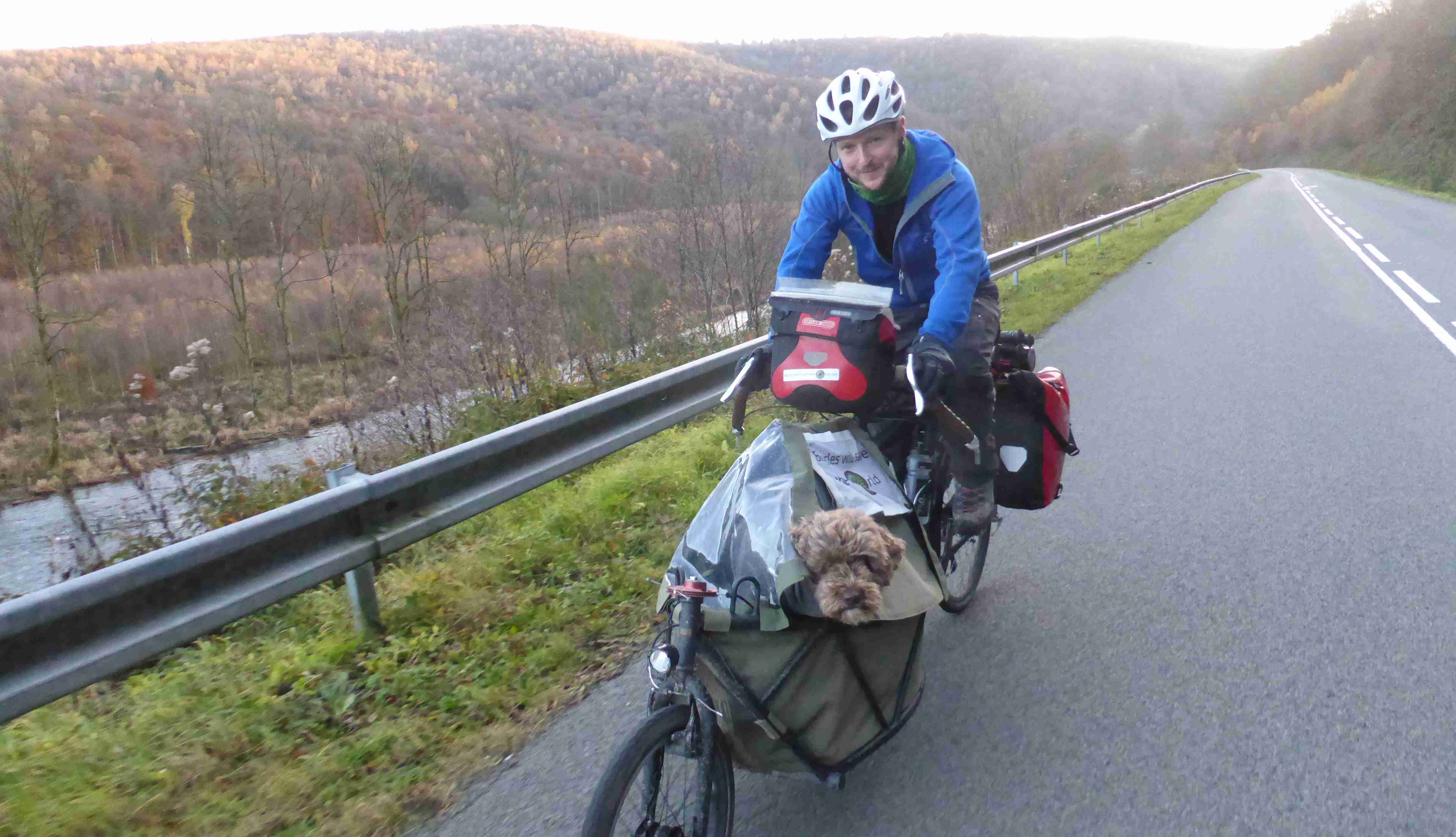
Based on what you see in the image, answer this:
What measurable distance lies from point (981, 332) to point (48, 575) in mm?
9292

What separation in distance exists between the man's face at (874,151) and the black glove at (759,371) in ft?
2.13

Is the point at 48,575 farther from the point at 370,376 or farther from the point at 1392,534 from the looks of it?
the point at 1392,534

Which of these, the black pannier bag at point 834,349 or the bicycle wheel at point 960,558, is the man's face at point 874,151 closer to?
the black pannier bag at point 834,349

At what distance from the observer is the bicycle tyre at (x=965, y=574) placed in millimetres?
3393

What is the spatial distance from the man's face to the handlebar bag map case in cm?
94

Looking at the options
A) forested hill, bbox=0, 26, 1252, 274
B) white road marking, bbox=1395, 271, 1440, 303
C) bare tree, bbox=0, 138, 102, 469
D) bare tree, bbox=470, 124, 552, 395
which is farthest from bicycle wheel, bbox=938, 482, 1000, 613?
bare tree, bbox=470, 124, 552, 395

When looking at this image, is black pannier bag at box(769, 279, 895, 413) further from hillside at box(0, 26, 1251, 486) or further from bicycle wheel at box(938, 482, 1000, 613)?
hillside at box(0, 26, 1251, 486)

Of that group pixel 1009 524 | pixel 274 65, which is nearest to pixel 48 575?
pixel 1009 524

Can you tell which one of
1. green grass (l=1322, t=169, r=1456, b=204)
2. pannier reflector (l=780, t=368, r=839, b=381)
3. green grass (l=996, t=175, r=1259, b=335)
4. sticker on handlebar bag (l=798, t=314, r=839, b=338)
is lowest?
green grass (l=1322, t=169, r=1456, b=204)

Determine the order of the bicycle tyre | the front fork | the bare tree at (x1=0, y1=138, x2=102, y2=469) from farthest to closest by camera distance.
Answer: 1. the bare tree at (x1=0, y1=138, x2=102, y2=469)
2. the bicycle tyre
3. the front fork

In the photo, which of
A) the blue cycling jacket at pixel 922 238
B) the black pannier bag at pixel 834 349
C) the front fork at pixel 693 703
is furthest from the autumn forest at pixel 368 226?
the front fork at pixel 693 703

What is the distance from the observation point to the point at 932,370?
2.52m

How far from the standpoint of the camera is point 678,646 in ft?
6.47

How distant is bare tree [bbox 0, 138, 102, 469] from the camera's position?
17031 millimetres
